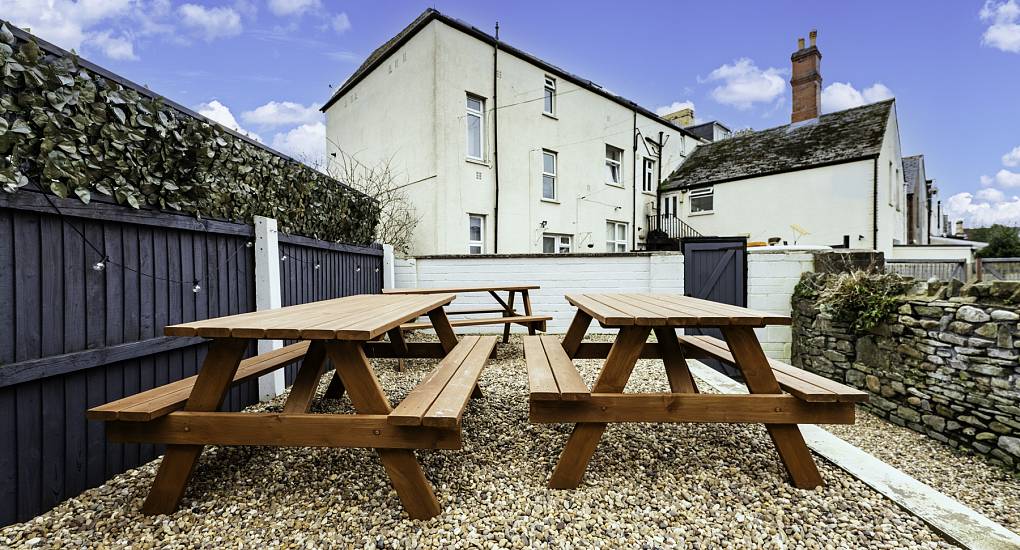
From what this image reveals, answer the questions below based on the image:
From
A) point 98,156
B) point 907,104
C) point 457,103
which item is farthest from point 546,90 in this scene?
point 907,104

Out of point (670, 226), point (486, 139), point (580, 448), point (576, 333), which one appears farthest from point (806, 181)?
point (580, 448)

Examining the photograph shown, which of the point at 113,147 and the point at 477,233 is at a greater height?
the point at 477,233

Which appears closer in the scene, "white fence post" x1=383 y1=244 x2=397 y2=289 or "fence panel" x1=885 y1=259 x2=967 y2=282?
"white fence post" x1=383 y1=244 x2=397 y2=289

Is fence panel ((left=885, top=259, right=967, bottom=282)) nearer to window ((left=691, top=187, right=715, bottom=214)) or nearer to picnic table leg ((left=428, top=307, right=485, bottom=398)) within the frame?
window ((left=691, top=187, right=715, bottom=214))

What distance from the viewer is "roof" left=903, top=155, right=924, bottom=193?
20656mm

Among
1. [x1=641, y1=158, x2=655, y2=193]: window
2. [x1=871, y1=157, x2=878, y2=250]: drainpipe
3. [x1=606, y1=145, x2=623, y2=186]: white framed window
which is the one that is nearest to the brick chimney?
[x1=871, y1=157, x2=878, y2=250]: drainpipe

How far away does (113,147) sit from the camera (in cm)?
231

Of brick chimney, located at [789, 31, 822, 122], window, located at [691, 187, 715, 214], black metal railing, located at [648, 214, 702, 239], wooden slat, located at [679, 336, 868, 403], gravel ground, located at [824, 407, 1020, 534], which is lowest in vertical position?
gravel ground, located at [824, 407, 1020, 534]

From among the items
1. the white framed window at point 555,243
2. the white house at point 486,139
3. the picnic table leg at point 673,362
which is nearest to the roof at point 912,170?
the white house at point 486,139

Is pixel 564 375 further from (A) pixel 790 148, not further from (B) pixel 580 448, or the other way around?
(A) pixel 790 148

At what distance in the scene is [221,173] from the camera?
129 inches

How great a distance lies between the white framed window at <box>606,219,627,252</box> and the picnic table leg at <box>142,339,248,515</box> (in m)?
13.6

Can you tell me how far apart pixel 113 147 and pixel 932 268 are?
17.6 meters

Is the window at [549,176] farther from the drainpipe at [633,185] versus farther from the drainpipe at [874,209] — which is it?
the drainpipe at [874,209]
